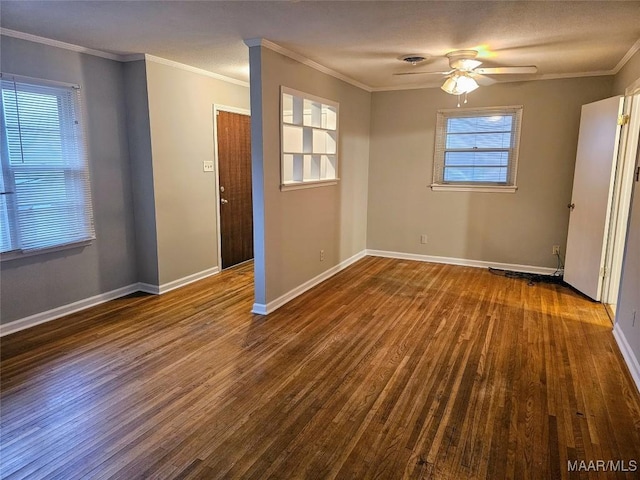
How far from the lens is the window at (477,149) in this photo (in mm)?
5297

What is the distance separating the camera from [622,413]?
2.40 metres

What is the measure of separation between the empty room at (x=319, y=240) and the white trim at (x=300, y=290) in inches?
1.2

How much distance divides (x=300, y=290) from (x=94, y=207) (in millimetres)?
2181

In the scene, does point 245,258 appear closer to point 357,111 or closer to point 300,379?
point 357,111

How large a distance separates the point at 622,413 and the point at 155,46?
4357mm

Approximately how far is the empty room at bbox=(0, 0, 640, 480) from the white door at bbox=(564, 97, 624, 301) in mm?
33

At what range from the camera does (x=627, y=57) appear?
3910 millimetres

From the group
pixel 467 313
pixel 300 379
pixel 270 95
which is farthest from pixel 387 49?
pixel 300 379

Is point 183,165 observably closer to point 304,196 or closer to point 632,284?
point 304,196

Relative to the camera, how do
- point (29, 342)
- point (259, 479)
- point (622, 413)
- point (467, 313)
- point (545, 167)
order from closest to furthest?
point (259, 479) < point (622, 413) < point (29, 342) < point (467, 313) < point (545, 167)

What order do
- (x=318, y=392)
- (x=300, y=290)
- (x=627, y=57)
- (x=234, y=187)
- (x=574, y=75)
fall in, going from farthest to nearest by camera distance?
(x=234, y=187)
(x=574, y=75)
(x=300, y=290)
(x=627, y=57)
(x=318, y=392)

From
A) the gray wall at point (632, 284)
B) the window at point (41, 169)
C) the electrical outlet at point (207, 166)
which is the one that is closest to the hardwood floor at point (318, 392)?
the gray wall at point (632, 284)

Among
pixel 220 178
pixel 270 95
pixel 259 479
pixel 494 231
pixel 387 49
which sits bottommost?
pixel 259 479

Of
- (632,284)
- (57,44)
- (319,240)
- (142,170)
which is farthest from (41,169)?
(632,284)
